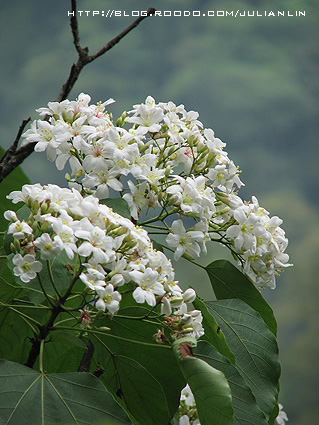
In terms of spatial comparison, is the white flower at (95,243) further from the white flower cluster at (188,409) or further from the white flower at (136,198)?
the white flower cluster at (188,409)

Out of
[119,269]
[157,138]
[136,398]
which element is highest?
[157,138]

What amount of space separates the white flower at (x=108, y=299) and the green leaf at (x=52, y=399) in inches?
5.4

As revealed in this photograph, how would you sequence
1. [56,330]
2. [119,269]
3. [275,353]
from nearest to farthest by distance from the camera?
[119,269], [56,330], [275,353]

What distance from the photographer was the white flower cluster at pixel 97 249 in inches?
22.8

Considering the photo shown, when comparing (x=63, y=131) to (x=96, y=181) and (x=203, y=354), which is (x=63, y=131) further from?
(x=203, y=354)

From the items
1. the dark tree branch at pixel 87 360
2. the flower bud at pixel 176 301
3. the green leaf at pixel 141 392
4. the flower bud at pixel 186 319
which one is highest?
the flower bud at pixel 176 301

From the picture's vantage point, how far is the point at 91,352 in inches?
34.8

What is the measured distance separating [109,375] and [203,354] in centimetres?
14

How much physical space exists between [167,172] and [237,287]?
272 millimetres

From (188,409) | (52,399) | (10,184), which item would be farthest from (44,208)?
(188,409)

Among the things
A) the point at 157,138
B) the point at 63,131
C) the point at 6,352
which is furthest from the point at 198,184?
the point at 6,352

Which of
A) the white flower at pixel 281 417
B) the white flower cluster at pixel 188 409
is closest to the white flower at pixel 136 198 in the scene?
the white flower cluster at pixel 188 409

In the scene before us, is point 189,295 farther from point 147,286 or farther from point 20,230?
point 20,230

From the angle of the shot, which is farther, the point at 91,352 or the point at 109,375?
the point at 91,352
